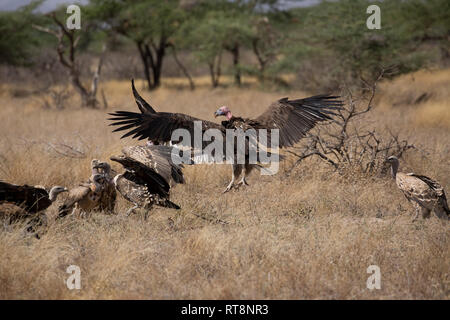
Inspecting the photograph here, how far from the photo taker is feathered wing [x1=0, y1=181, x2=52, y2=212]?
393cm

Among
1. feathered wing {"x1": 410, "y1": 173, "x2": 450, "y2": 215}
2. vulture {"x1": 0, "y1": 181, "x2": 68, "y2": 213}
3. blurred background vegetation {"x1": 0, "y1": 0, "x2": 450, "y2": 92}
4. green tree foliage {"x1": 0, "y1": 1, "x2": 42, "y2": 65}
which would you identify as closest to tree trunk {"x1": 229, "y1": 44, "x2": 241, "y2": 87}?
blurred background vegetation {"x1": 0, "y1": 0, "x2": 450, "y2": 92}

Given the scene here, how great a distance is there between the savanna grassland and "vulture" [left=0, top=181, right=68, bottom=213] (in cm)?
23

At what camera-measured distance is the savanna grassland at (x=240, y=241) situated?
322 centimetres

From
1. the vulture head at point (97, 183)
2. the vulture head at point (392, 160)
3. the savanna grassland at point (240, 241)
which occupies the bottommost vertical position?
the savanna grassland at point (240, 241)

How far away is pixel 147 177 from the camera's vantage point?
458 centimetres

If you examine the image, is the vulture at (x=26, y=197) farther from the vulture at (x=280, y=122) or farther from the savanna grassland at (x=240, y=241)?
the vulture at (x=280, y=122)

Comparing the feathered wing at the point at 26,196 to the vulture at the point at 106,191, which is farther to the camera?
the vulture at the point at 106,191

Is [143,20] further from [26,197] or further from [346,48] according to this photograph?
[26,197]

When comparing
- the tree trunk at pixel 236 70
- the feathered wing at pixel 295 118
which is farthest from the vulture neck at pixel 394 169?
the tree trunk at pixel 236 70

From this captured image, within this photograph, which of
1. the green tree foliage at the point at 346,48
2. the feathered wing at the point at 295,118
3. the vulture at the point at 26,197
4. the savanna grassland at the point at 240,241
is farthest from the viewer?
the green tree foliage at the point at 346,48

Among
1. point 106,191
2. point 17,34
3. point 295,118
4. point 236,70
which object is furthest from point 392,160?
point 17,34

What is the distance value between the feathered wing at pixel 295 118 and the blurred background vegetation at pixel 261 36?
8608 mm
